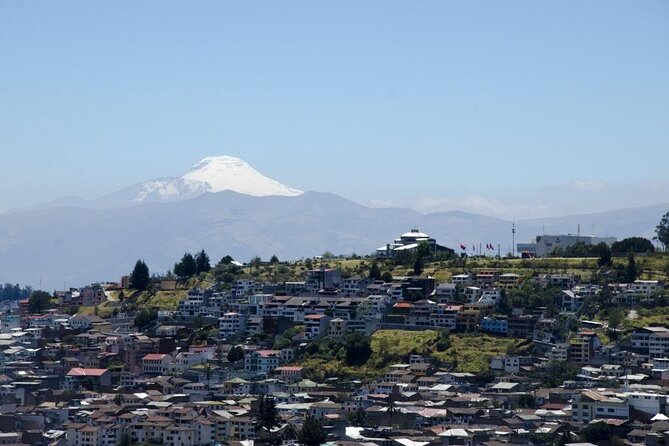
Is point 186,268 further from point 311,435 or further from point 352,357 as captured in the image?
point 311,435

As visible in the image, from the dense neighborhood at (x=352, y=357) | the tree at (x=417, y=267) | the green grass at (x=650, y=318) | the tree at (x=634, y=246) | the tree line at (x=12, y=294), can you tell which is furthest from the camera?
the tree line at (x=12, y=294)

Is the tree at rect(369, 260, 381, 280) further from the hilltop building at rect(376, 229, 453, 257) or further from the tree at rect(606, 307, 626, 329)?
the tree at rect(606, 307, 626, 329)

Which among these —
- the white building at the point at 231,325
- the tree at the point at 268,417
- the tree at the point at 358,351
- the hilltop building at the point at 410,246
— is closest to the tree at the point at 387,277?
the white building at the point at 231,325

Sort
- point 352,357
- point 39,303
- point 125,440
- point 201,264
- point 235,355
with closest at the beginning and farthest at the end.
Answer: point 125,440 < point 352,357 < point 235,355 < point 39,303 < point 201,264

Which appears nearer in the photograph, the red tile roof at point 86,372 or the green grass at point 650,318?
the red tile roof at point 86,372

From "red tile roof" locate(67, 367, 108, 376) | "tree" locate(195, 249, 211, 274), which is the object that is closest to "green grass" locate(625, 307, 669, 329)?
"red tile roof" locate(67, 367, 108, 376)

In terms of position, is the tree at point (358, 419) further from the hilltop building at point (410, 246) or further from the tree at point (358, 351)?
the hilltop building at point (410, 246)

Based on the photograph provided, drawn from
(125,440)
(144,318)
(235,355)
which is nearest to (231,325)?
(144,318)
